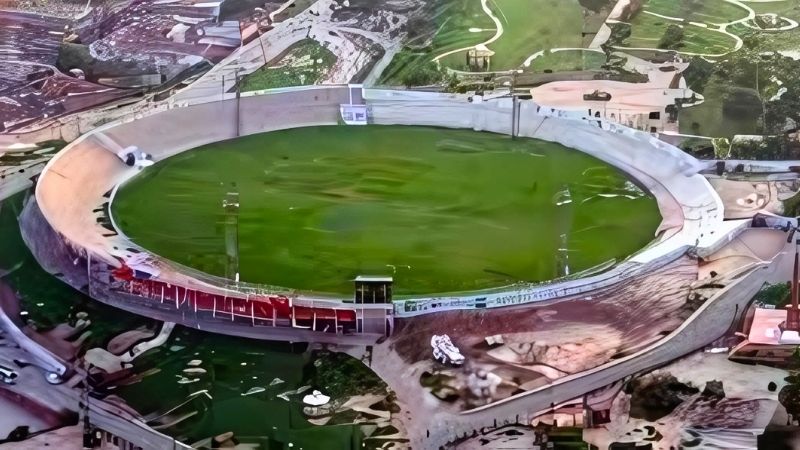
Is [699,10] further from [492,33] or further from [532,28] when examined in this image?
[492,33]

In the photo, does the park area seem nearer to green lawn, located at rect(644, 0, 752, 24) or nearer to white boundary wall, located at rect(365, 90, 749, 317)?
white boundary wall, located at rect(365, 90, 749, 317)

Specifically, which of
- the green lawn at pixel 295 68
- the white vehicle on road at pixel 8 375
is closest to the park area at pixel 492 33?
the green lawn at pixel 295 68

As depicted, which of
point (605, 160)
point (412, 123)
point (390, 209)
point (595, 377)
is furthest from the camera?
point (412, 123)

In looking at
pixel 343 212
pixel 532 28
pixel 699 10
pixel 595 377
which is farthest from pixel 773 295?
pixel 343 212

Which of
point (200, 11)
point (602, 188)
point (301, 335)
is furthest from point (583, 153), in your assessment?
point (200, 11)

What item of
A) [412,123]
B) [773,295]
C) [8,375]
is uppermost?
[412,123]

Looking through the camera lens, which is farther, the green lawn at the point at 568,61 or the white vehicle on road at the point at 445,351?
the green lawn at the point at 568,61

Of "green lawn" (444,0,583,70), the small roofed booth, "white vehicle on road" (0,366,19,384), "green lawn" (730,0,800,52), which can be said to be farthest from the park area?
"white vehicle on road" (0,366,19,384)

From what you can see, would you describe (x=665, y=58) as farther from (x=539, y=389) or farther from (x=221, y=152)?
(x=221, y=152)

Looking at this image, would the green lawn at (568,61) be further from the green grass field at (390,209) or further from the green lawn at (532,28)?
the green grass field at (390,209)
